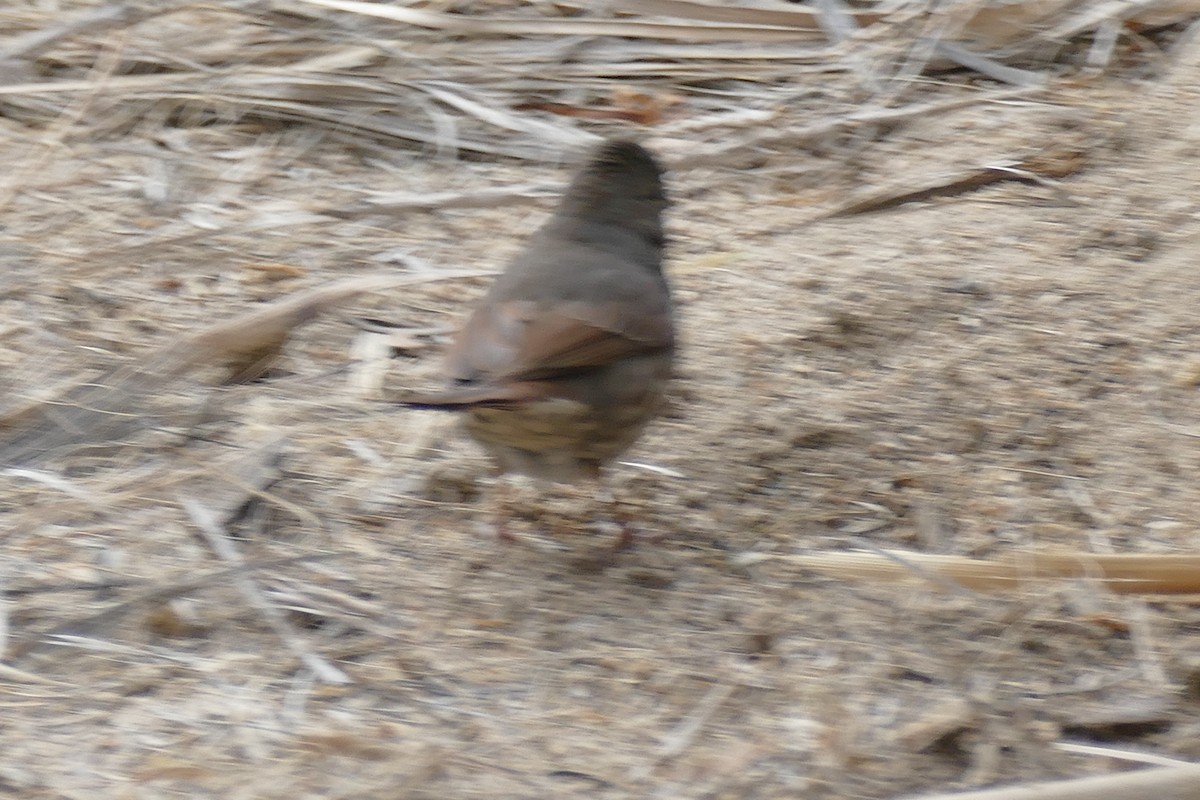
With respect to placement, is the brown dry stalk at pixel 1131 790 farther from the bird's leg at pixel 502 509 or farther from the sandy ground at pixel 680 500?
the bird's leg at pixel 502 509

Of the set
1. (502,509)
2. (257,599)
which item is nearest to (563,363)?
(502,509)

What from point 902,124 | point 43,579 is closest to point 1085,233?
point 902,124

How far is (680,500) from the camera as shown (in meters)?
4.11

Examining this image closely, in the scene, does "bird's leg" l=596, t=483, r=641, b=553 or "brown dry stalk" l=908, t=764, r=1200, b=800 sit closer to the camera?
"brown dry stalk" l=908, t=764, r=1200, b=800

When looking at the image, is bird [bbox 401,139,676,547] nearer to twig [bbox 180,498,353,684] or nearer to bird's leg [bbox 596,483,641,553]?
bird's leg [bbox 596,483,641,553]

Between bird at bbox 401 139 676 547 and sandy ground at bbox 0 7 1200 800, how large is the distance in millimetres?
291

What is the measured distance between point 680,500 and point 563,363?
2.17ft

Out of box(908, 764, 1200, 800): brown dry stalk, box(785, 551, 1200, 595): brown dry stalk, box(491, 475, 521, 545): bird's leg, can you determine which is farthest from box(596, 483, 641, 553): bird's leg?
box(908, 764, 1200, 800): brown dry stalk

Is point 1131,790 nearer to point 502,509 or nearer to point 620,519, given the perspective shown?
point 620,519

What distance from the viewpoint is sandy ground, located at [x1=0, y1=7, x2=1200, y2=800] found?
311cm

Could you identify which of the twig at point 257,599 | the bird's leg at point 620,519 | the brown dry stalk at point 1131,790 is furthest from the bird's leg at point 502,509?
the brown dry stalk at point 1131,790

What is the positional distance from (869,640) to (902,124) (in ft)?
9.14

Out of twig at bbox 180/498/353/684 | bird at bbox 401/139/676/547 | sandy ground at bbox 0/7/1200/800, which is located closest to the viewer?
sandy ground at bbox 0/7/1200/800

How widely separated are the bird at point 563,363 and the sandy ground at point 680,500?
0.29m
